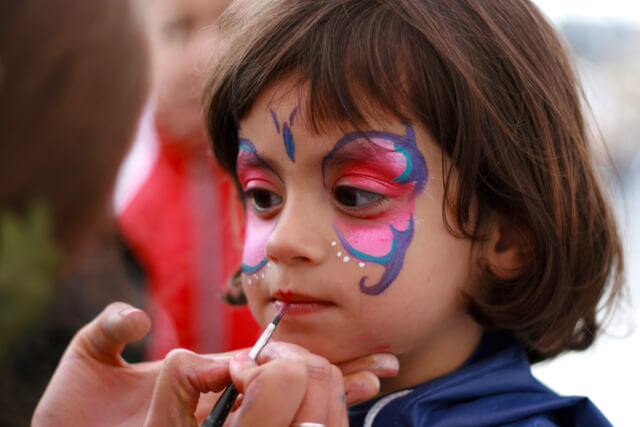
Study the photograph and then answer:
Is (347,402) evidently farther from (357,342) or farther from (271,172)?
(271,172)

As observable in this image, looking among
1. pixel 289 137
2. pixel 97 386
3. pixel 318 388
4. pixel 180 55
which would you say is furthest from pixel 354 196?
pixel 180 55

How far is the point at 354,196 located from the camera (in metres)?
1.22

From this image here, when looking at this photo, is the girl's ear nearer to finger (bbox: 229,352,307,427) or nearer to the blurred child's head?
finger (bbox: 229,352,307,427)

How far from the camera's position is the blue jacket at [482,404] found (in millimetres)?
1245

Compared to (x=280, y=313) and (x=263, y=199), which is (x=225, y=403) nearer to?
(x=280, y=313)

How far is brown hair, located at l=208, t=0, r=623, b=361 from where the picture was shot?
120cm

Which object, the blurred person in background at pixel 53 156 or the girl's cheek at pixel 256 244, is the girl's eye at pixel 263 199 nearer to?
the girl's cheek at pixel 256 244

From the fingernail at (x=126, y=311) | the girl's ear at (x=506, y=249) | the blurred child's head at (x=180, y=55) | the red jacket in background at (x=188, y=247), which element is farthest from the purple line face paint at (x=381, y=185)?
the blurred child's head at (x=180, y=55)

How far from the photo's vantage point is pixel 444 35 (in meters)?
1.23

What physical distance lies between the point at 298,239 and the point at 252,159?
24 centimetres

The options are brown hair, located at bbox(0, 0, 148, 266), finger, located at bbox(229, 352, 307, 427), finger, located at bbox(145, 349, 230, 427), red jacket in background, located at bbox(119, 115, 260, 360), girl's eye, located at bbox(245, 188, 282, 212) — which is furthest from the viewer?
red jacket in background, located at bbox(119, 115, 260, 360)

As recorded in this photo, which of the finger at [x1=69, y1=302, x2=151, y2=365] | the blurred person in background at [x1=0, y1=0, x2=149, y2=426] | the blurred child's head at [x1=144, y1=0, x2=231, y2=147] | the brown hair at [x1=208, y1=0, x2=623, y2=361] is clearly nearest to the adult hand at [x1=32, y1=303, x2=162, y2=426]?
the finger at [x1=69, y1=302, x2=151, y2=365]

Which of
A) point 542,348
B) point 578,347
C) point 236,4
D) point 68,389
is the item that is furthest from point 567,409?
point 236,4

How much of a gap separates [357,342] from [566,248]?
551mm
